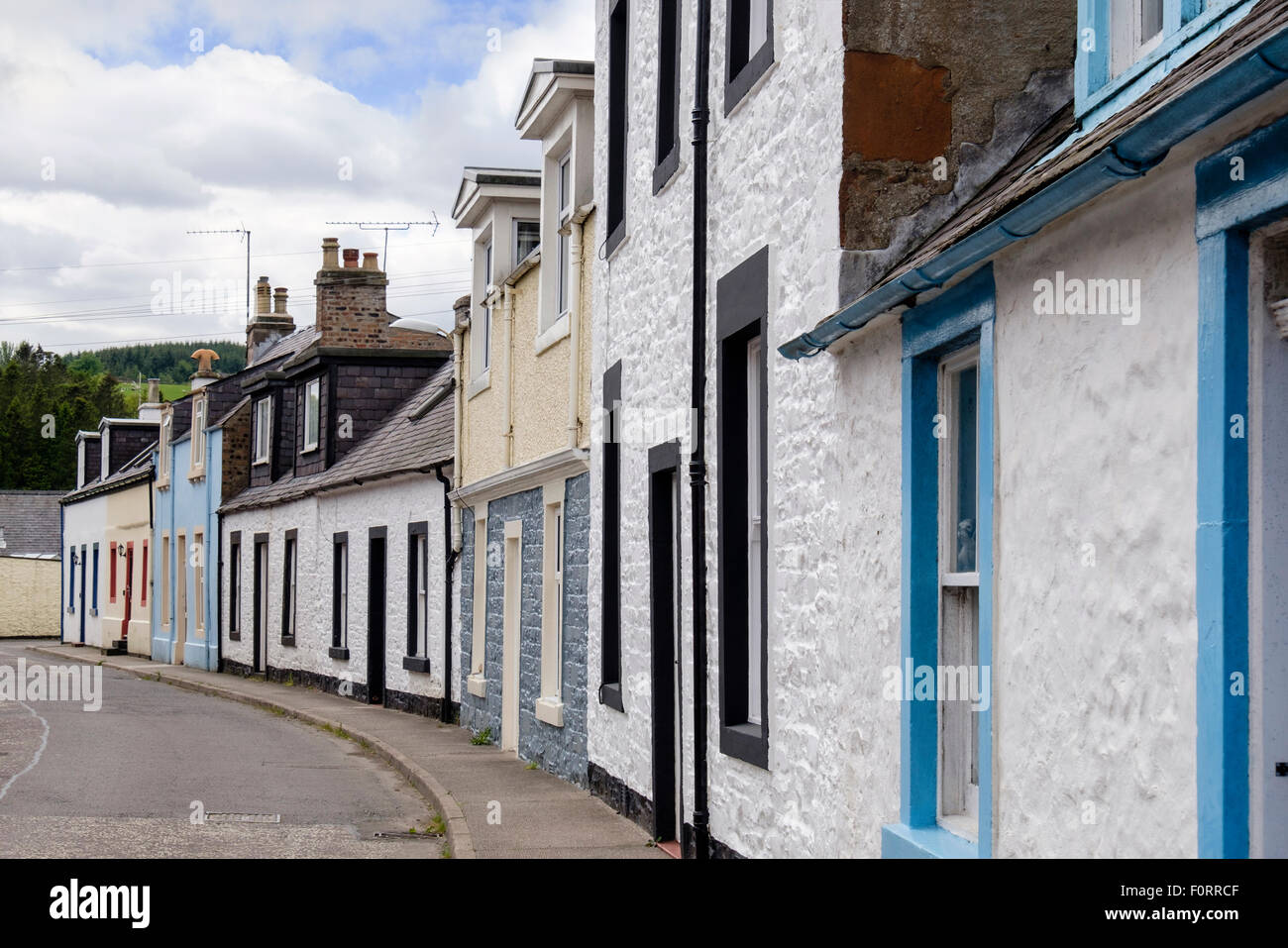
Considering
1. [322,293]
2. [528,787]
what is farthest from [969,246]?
[322,293]

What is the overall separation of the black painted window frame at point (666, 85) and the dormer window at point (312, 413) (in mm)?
17643

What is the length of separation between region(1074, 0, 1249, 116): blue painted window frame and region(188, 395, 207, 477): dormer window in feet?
99.7

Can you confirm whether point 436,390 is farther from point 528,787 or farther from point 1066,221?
point 1066,221

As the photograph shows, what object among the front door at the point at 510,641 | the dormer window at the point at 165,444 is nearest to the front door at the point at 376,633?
the front door at the point at 510,641

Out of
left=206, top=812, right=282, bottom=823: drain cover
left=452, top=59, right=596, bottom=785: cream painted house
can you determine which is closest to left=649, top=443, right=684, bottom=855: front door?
left=452, top=59, right=596, bottom=785: cream painted house

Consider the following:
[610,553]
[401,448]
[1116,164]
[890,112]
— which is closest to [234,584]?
[401,448]

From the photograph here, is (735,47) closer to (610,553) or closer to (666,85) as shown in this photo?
(666,85)

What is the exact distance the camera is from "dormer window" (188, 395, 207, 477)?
34.4 m

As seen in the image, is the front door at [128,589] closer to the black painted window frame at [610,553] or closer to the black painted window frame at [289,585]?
the black painted window frame at [289,585]

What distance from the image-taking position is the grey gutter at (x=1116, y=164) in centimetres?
368

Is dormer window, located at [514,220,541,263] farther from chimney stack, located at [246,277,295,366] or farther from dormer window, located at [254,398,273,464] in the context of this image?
chimney stack, located at [246,277,295,366]

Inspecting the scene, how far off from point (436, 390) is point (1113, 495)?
2082cm

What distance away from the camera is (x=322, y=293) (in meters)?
28.2

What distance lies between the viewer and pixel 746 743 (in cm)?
858
